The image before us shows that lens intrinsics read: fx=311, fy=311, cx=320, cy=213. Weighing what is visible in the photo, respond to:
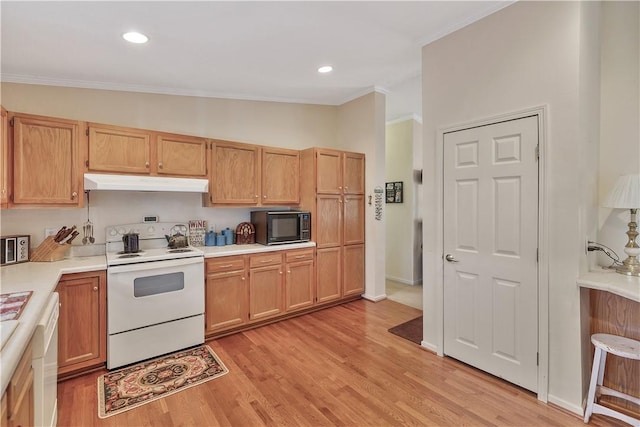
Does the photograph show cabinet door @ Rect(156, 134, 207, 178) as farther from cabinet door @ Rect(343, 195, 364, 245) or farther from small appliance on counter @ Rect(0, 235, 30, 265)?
cabinet door @ Rect(343, 195, 364, 245)

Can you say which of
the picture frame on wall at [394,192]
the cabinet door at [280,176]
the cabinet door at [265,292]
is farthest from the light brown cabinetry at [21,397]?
the picture frame on wall at [394,192]

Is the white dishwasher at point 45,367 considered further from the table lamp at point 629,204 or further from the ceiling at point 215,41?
the table lamp at point 629,204

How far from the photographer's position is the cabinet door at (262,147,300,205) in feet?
12.4

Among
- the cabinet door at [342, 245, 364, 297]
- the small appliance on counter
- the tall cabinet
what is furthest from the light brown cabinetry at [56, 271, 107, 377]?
the cabinet door at [342, 245, 364, 297]

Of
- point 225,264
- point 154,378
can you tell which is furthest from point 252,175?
point 154,378

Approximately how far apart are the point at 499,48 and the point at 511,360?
2379 millimetres

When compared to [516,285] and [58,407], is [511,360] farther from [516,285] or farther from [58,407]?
[58,407]

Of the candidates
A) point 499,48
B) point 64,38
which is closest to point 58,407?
point 64,38

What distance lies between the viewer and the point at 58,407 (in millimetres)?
2123

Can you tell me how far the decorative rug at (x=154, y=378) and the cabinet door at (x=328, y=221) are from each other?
178cm

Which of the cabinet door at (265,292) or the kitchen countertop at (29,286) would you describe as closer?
the kitchen countertop at (29,286)

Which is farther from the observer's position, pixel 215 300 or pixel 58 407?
pixel 215 300

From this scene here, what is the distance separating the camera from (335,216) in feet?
13.4

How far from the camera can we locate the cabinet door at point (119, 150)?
9.09ft
